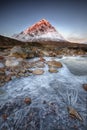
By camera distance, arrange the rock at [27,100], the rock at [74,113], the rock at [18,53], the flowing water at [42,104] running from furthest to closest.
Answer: the rock at [18,53] < the rock at [27,100] < the rock at [74,113] < the flowing water at [42,104]

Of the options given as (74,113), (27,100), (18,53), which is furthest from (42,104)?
(18,53)

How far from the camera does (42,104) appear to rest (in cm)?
262

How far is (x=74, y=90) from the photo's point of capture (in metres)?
3.32

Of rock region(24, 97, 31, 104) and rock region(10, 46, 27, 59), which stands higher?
rock region(10, 46, 27, 59)

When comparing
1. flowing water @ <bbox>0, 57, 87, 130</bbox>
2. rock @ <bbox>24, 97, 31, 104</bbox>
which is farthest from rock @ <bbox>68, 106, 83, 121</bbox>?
rock @ <bbox>24, 97, 31, 104</bbox>

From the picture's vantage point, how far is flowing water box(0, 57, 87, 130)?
2037mm

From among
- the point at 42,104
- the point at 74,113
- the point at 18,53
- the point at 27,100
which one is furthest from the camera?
the point at 18,53

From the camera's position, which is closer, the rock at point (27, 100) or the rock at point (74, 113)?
the rock at point (74, 113)

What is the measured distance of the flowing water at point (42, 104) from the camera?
204 cm

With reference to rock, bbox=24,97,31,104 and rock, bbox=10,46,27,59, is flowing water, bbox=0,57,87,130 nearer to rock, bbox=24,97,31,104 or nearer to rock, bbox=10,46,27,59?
rock, bbox=24,97,31,104

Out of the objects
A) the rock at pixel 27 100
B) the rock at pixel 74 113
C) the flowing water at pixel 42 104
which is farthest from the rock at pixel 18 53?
the rock at pixel 74 113

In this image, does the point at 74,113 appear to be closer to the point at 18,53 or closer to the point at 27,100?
the point at 27,100

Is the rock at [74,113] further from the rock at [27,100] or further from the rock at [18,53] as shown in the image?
the rock at [18,53]

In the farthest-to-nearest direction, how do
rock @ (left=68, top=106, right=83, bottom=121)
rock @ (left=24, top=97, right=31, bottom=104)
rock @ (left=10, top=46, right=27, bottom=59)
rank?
1. rock @ (left=10, top=46, right=27, bottom=59)
2. rock @ (left=24, top=97, right=31, bottom=104)
3. rock @ (left=68, top=106, right=83, bottom=121)
